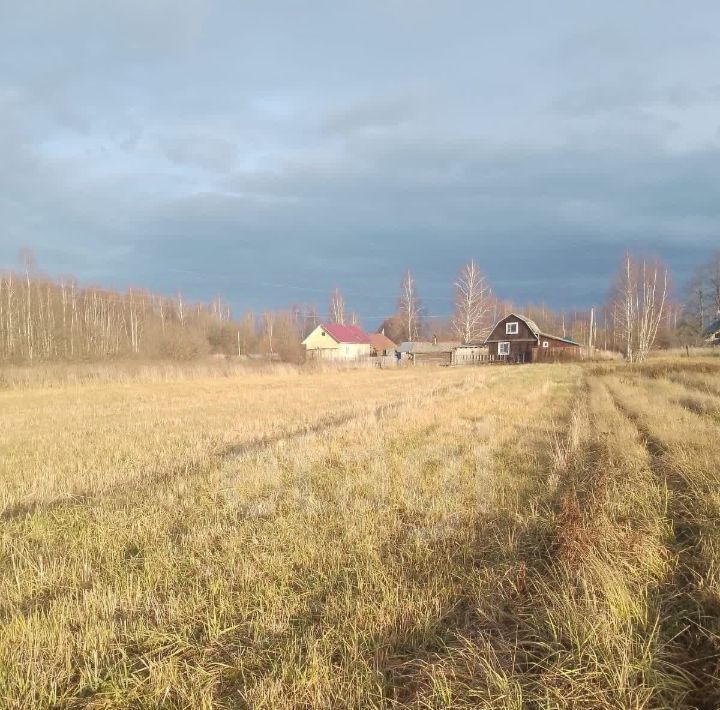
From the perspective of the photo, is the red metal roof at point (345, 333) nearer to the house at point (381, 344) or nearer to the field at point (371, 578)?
the house at point (381, 344)

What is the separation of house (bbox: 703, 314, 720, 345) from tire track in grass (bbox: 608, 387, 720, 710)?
246 ft

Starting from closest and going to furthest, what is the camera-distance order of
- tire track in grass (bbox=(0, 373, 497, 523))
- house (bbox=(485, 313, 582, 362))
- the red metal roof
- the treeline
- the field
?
the field, tire track in grass (bbox=(0, 373, 497, 523)), the treeline, house (bbox=(485, 313, 582, 362)), the red metal roof

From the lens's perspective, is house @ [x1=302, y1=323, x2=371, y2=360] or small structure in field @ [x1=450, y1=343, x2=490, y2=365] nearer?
small structure in field @ [x1=450, y1=343, x2=490, y2=365]

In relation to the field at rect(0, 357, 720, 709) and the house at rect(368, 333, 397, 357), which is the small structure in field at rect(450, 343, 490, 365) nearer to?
the house at rect(368, 333, 397, 357)

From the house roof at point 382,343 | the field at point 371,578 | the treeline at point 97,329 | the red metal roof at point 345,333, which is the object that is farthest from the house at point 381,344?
the field at point 371,578

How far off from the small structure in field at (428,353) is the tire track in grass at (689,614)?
2410 inches

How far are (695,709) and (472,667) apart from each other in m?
1.09

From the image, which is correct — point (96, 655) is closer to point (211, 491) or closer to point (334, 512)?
point (334, 512)

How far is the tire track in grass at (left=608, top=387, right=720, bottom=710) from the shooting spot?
8.65 feet

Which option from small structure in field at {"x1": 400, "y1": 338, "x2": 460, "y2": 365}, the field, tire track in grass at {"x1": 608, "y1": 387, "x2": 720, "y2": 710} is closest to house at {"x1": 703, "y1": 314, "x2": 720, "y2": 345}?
small structure in field at {"x1": 400, "y1": 338, "x2": 460, "y2": 365}

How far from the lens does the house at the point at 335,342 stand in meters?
78.8

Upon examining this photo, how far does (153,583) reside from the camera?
411 centimetres

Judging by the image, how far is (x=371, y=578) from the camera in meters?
3.94

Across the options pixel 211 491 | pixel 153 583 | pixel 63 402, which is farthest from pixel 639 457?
pixel 63 402
